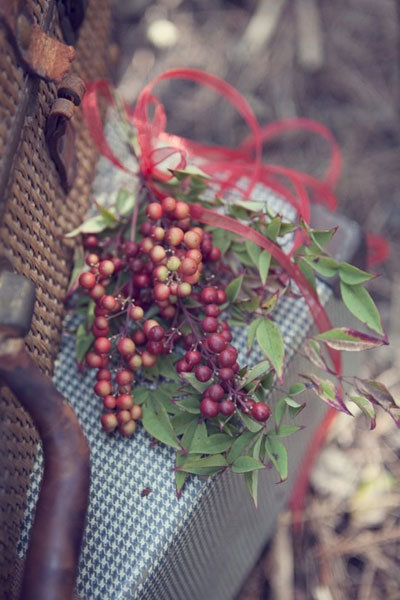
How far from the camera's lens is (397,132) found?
118 cm

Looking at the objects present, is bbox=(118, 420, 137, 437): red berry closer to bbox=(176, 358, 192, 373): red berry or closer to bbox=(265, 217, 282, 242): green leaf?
bbox=(176, 358, 192, 373): red berry

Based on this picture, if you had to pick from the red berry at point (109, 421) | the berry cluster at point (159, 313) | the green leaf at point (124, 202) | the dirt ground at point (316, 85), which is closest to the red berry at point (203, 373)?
the berry cluster at point (159, 313)

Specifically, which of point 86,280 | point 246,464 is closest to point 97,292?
point 86,280

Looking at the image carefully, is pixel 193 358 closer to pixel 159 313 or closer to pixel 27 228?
pixel 159 313

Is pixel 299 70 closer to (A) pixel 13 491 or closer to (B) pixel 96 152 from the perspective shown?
(B) pixel 96 152

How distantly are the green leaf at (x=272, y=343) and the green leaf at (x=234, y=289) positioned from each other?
0.04m

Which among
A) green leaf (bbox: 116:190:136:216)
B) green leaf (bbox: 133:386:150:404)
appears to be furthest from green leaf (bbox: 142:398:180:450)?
green leaf (bbox: 116:190:136:216)

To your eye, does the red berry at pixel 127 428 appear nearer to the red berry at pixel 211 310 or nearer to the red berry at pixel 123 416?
the red berry at pixel 123 416

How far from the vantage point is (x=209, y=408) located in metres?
0.53

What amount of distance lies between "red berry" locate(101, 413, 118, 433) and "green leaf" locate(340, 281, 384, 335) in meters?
0.25

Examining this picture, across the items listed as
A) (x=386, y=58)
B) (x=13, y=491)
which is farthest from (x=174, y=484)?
(x=386, y=58)

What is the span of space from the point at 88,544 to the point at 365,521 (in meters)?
0.53

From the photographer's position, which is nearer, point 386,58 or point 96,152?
point 96,152

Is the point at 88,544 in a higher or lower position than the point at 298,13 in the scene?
lower
